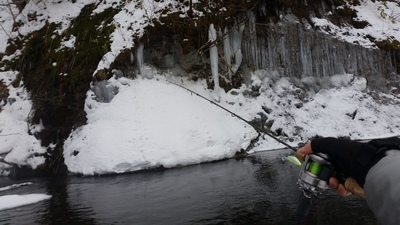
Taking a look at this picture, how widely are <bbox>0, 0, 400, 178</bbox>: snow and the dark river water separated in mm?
1220

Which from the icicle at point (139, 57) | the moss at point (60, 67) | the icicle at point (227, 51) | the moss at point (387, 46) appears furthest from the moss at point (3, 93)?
the moss at point (387, 46)

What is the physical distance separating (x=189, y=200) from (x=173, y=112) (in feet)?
21.9

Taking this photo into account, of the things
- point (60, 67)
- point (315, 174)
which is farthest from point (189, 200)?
point (60, 67)

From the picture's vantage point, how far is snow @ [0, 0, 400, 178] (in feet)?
41.7

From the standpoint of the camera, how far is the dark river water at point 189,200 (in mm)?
6488

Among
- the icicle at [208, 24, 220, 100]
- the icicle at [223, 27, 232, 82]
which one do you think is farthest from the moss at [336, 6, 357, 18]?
the icicle at [208, 24, 220, 100]

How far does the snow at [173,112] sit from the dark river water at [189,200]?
4.00ft

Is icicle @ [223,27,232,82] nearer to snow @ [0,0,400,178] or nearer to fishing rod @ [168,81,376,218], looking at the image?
snow @ [0,0,400,178]

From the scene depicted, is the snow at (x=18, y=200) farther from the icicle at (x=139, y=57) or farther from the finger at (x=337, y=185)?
the finger at (x=337, y=185)

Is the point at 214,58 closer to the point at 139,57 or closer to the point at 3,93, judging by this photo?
the point at 139,57

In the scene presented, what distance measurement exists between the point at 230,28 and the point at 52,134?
31.5ft

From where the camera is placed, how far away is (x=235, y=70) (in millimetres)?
17047

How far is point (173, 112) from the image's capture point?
14.1 m

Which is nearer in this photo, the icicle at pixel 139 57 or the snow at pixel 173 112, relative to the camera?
the snow at pixel 173 112
